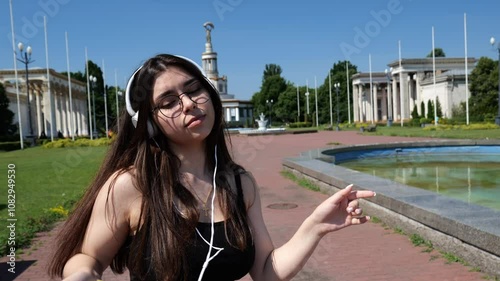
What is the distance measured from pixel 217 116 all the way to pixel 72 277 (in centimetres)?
88

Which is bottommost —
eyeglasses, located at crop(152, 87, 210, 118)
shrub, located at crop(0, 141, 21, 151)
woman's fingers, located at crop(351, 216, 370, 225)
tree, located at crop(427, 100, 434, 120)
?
shrub, located at crop(0, 141, 21, 151)

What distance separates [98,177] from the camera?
1.77 metres

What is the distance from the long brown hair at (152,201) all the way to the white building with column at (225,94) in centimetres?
5333

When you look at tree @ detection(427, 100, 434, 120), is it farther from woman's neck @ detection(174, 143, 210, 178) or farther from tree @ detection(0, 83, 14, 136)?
woman's neck @ detection(174, 143, 210, 178)

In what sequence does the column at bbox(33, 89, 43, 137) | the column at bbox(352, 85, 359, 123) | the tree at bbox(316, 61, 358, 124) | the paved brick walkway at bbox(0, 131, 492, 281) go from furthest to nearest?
the column at bbox(352, 85, 359, 123) < the tree at bbox(316, 61, 358, 124) < the column at bbox(33, 89, 43, 137) < the paved brick walkway at bbox(0, 131, 492, 281)

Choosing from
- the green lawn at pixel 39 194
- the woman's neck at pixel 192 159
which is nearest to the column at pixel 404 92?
the green lawn at pixel 39 194

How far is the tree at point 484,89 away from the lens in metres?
48.3

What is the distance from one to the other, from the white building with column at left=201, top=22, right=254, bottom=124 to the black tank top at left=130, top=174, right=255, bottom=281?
53.4 m

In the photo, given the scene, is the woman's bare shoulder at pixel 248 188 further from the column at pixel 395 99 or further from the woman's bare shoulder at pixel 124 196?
the column at pixel 395 99

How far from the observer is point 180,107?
1700 mm

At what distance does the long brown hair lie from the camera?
63.4 inches

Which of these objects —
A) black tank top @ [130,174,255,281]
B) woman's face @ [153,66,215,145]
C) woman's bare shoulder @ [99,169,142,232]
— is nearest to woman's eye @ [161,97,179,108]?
woman's face @ [153,66,215,145]

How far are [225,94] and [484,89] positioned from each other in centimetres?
4095

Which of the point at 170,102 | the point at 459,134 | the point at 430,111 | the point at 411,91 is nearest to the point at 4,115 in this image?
the point at 459,134
